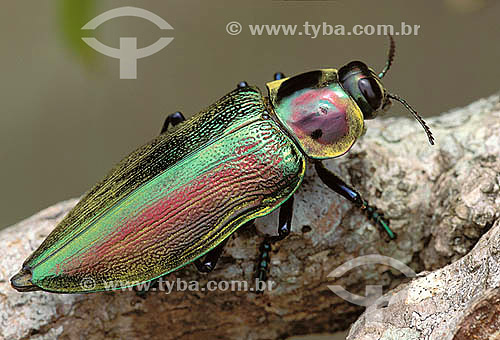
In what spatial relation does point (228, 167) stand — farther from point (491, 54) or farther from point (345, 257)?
point (491, 54)

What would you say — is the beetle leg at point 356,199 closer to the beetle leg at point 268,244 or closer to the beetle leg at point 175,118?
the beetle leg at point 268,244

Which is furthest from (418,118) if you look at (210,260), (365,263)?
(210,260)

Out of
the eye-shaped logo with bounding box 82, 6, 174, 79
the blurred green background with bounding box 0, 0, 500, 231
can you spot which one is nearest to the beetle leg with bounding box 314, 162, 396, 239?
the blurred green background with bounding box 0, 0, 500, 231

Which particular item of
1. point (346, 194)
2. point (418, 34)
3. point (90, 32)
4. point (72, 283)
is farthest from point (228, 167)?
point (418, 34)

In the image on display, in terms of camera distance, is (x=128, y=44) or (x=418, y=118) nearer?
(x=418, y=118)

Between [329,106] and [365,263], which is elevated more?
[329,106]

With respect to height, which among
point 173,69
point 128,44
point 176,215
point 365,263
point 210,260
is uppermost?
point 128,44

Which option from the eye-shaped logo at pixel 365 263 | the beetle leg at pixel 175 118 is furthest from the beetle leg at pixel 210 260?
the beetle leg at pixel 175 118

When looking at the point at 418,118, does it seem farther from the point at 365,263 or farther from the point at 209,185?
the point at 209,185
